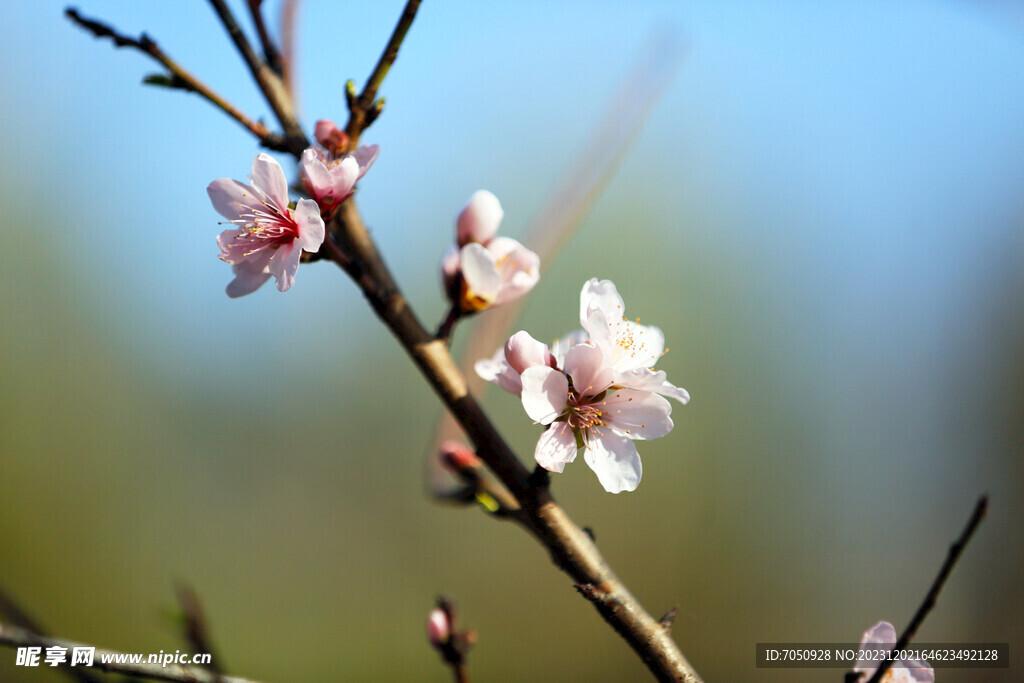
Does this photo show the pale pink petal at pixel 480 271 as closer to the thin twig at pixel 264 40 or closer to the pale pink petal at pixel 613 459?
the pale pink petal at pixel 613 459

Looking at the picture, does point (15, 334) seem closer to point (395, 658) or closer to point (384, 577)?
point (384, 577)

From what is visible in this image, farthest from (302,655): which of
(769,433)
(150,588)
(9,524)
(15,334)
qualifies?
(769,433)

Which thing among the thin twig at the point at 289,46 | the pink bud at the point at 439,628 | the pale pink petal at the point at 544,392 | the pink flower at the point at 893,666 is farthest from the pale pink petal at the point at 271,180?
the pink flower at the point at 893,666

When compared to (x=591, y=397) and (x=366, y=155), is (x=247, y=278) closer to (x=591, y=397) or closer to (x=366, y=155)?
(x=366, y=155)

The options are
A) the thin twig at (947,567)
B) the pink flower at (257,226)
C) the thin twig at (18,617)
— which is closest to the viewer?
the thin twig at (947,567)

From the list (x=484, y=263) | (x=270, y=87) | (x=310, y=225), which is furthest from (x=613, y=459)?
(x=270, y=87)

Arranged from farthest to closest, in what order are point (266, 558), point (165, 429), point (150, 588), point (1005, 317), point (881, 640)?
point (165, 429)
point (1005, 317)
point (266, 558)
point (150, 588)
point (881, 640)
